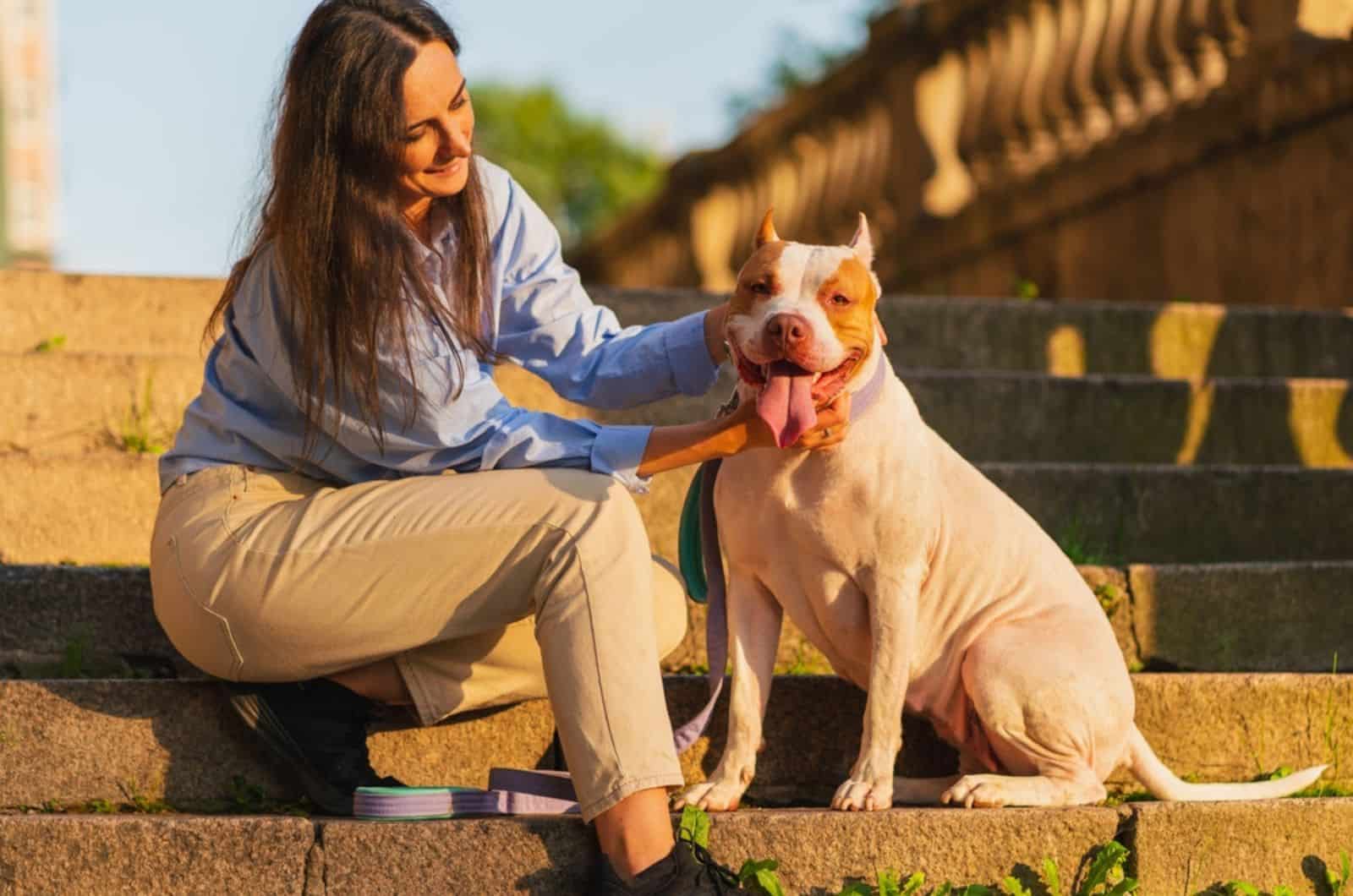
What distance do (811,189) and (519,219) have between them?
852 centimetres

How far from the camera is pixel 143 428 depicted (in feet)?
18.1

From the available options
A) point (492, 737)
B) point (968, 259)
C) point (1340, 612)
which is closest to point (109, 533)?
point (492, 737)

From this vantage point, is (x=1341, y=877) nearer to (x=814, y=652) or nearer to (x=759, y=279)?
(x=814, y=652)

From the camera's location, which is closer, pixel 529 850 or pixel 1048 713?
pixel 529 850

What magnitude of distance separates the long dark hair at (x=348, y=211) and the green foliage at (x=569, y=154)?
4558 centimetres

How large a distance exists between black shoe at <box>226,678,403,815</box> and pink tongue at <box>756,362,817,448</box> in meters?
1.05

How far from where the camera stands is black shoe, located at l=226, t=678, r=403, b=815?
3.79m

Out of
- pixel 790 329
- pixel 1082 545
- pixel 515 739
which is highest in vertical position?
pixel 790 329

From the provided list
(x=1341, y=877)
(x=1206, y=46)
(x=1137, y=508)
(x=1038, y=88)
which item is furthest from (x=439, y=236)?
(x=1038, y=88)

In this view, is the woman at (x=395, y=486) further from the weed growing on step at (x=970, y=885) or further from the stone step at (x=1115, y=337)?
the stone step at (x=1115, y=337)

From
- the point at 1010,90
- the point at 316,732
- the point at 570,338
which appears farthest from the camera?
the point at 1010,90

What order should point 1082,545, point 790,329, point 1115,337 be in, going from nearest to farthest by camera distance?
point 790,329 < point 1082,545 < point 1115,337

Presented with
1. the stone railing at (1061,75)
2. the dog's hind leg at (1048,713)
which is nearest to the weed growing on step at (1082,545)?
the dog's hind leg at (1048,713)

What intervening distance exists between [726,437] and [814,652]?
47.5 inches
